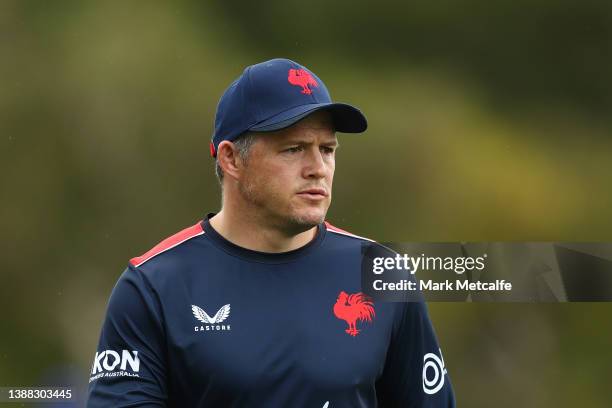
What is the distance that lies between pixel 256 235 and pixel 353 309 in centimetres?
33

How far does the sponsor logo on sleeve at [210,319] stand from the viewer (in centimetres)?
280

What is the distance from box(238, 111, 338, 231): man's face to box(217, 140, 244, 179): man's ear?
0.04m

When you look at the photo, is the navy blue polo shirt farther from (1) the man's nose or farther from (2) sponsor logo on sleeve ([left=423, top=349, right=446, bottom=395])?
(1) the man's nose

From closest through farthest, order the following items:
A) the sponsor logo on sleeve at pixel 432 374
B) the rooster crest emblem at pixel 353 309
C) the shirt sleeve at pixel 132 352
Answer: the shirt sleeve at pixel 132 352
the rooster crest emblem at pixel 353 309
the sponsor logo on sleeve at pixel 432 374

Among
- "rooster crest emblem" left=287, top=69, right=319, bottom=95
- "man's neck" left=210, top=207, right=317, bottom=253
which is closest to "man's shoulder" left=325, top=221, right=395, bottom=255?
"man's neck" left=210, top=207, right=317, bottom=253

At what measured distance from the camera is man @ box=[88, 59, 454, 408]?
9.11 feet

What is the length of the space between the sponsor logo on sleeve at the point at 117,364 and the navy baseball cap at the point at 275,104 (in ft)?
2.03

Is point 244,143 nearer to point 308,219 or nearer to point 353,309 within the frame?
point 308,219

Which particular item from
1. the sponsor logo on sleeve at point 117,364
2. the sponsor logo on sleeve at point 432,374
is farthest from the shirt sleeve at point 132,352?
the sponsor logo on sleeve at point 432,374

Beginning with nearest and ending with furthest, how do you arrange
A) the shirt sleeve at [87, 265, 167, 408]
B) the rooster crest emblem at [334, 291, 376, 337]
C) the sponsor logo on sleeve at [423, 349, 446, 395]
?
the shirt sleeve at [87, 265, 167, 408] < the rooster crest emblem at [334, 291, 376, 337] < the sponsor logo on sleeve at [423, 349, 446, 395]

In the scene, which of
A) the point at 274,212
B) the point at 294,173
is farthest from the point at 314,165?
the point at 274,212

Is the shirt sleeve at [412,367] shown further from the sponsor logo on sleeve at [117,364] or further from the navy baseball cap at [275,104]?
the sponsor logo on sleeve at [117,364]

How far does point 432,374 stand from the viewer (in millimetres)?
3021

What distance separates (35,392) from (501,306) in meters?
3.32
